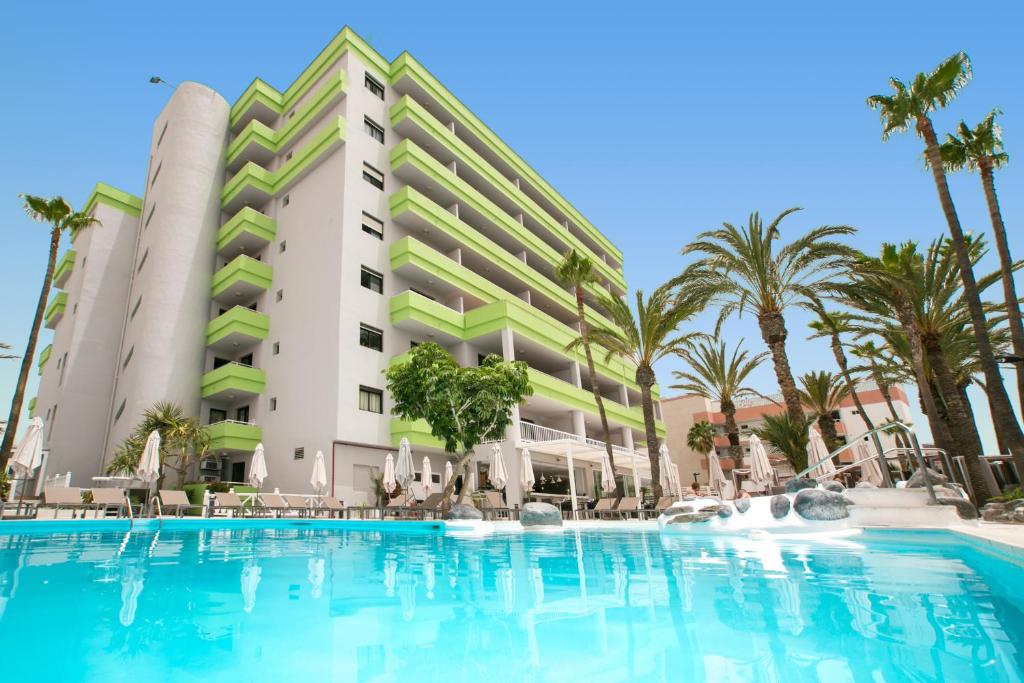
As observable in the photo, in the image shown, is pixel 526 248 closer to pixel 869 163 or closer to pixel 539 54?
pixel 539 54

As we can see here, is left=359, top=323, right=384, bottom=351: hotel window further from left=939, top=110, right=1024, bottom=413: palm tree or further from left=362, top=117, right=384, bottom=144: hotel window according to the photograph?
left=939, top=110, right=1024, bottom=413: palm tree

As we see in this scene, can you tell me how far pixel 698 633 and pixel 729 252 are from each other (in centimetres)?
1732

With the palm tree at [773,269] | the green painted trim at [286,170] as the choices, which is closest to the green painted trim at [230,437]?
the green painted trim at [286,170]

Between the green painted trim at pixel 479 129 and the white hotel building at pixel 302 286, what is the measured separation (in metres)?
0.22

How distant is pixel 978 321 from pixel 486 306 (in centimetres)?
2038

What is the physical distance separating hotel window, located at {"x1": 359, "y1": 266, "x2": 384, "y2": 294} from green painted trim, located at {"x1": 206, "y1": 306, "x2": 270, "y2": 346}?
19.7ft

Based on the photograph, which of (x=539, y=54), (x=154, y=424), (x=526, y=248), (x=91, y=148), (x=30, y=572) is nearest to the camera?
(x=30, y=572)

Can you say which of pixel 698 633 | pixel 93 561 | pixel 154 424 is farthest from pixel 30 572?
pixel 154 424

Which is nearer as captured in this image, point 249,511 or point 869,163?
point 869,163

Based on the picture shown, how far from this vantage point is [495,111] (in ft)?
130

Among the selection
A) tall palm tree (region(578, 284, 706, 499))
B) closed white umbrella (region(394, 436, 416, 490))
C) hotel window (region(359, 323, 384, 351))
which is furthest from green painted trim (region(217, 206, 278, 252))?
tall palm tree (region(578, 284, 706, 499))

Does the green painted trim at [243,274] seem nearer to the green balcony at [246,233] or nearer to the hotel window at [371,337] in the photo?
the green balcony at [246,233]

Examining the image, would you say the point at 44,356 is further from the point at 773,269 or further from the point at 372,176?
the point at 773,269

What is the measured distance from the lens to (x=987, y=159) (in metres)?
17.1
